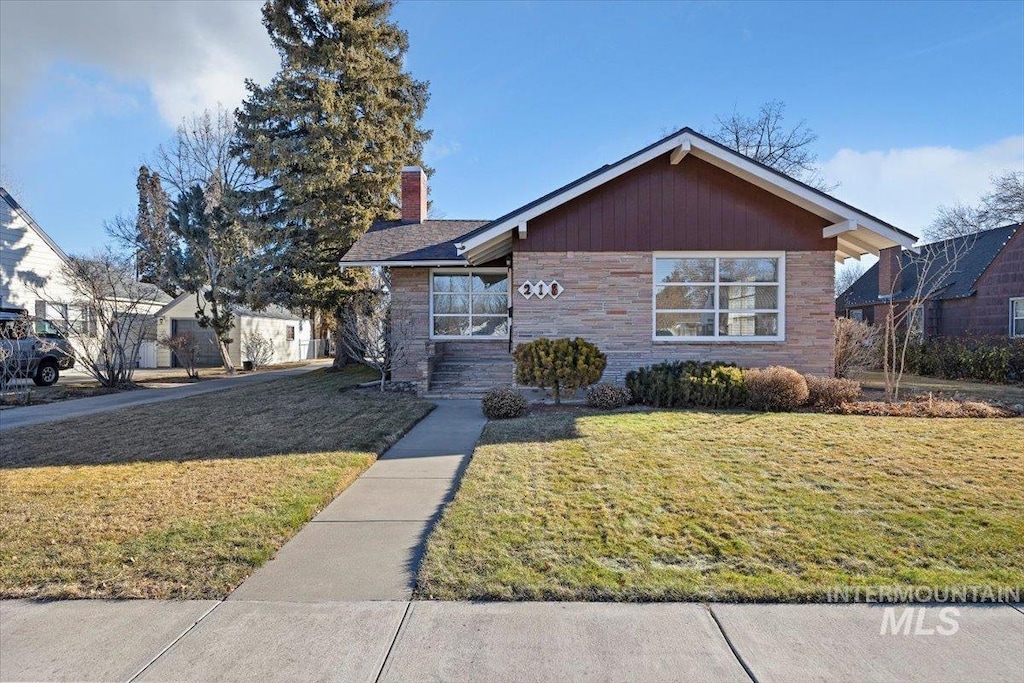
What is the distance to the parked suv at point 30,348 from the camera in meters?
14.3

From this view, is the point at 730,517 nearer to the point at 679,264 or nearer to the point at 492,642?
the point at 492,642

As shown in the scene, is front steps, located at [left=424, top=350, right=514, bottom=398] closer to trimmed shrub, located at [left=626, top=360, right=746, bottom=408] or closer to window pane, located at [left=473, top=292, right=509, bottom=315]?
window pane, located at [left=473, top=292, right=509, bottom=315]

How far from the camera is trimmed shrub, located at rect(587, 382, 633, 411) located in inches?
409

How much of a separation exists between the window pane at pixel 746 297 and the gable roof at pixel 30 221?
2244 cm

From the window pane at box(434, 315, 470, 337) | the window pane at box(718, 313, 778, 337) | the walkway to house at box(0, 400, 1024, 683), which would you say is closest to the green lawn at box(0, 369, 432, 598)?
the walkway to house at box(0, 400, 1024, 683)

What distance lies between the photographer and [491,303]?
1571cm

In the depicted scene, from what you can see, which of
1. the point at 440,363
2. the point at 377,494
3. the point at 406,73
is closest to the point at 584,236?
the point at 440,363

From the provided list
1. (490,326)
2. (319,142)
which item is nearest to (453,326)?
(490,326)

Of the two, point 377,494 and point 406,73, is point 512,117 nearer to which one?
point 406,73

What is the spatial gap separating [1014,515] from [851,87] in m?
13.8

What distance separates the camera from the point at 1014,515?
4672mm

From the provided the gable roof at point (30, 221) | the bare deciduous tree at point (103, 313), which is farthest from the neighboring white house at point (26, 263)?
the bare deciduous tree at point (103, 313)
